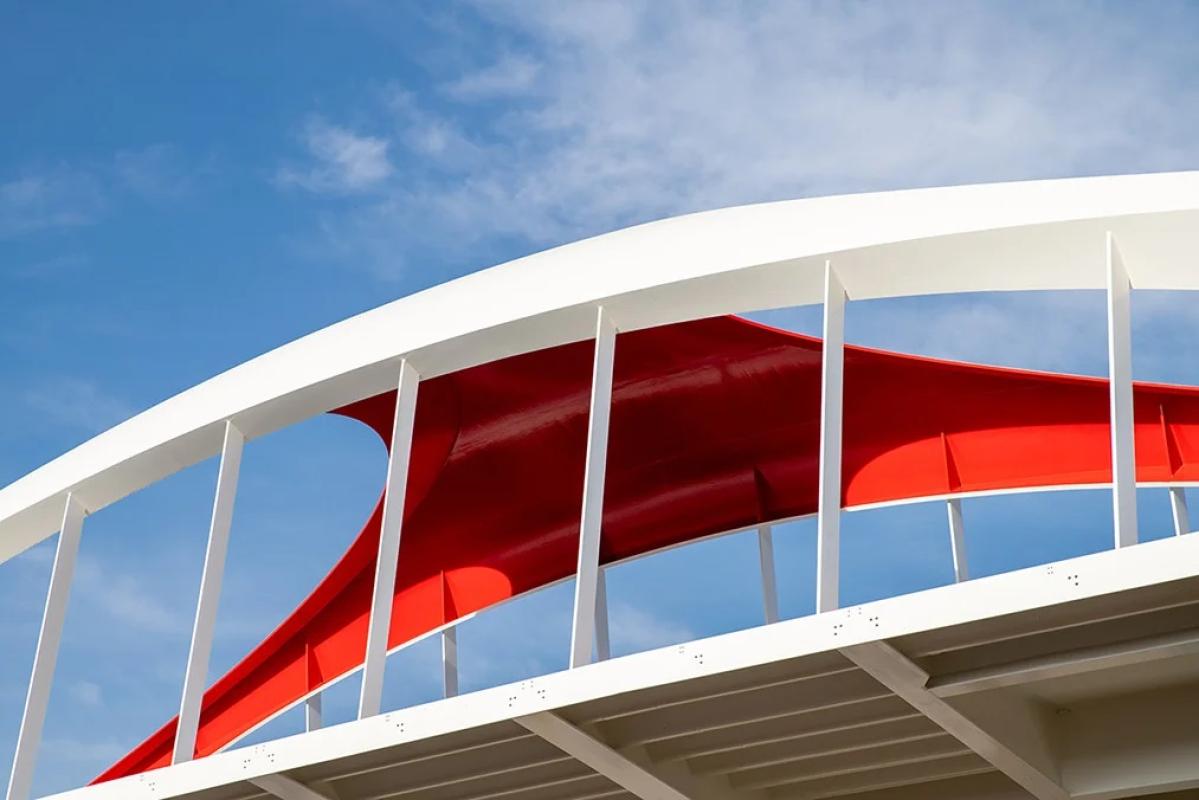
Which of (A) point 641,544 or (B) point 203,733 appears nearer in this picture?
(A) point 641,544

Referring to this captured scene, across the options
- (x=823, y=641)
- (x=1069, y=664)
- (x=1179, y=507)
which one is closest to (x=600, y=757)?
(x=823, y=641)

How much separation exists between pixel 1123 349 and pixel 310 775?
5873mm

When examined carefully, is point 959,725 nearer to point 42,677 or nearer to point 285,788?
point 285,788

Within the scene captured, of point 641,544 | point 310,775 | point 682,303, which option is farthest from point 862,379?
point 310,775

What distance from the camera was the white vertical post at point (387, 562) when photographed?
11047mm

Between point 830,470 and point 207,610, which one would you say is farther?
point 207,610

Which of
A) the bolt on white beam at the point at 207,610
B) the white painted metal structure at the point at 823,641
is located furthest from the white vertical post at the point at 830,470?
the bolt on white beam at the point at 207,610

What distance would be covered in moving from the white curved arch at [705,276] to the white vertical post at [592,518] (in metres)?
0.70

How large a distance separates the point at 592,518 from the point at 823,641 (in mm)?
2099

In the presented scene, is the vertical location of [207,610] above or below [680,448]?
below

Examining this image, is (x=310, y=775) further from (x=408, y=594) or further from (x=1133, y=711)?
(x=408, y=594)

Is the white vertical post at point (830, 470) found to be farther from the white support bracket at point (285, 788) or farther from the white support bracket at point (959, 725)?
the white support bracket at point (285, 788)

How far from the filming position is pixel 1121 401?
9117 millimetres

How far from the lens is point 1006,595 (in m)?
8.45
